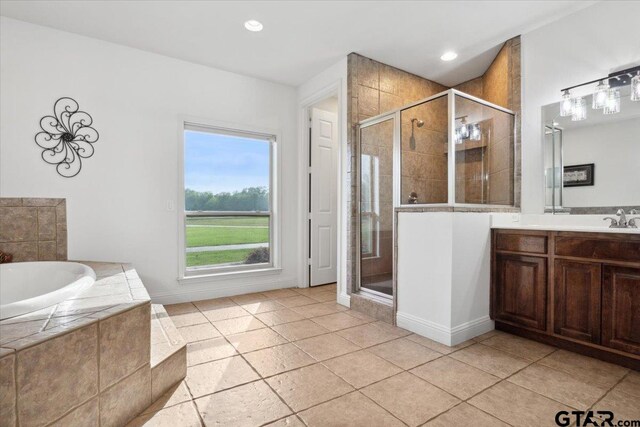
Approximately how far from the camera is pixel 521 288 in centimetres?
244

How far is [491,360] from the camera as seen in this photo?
2.09 metres

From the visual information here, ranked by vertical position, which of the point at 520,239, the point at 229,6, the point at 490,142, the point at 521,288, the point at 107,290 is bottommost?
the point at 521,288

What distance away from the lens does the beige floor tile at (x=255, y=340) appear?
7.52 ft

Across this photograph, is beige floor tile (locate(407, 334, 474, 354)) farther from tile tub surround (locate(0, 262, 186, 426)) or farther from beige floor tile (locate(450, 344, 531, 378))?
tile tub surround (locate(0, 262, 186, 426))

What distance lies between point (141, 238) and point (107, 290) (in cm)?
153

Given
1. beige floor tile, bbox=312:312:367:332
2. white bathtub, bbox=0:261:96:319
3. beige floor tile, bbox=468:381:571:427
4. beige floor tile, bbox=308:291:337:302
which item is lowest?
beige floor tile, bbox=308:291:337:302

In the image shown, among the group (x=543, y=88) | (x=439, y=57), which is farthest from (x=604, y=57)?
(x=439, y=57)

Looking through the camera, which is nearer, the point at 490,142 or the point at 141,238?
the point at 490,142

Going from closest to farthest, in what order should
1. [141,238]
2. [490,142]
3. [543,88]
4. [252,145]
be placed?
[543,88] → [490,142] → [141,238] → [252,145]

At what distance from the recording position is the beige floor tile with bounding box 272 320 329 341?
2498 millimetres

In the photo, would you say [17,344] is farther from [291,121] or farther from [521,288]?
[291,121]

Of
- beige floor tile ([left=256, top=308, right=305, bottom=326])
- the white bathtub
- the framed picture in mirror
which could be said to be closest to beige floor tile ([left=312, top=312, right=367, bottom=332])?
beige floor tile ([left=256, top=308, right=305, bottom=326])

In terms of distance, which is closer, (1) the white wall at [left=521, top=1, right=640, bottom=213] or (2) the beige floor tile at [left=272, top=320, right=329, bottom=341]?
(1) the white wall at [left=521, top=1, right=640, bottom=213]

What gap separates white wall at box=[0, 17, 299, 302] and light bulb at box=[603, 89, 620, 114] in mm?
3379
